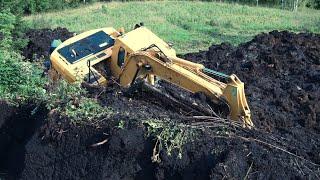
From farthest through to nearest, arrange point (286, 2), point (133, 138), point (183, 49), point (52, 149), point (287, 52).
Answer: point (286, 2), point (183, 49), point (287, 52), point (52, 149), point (133, 138)

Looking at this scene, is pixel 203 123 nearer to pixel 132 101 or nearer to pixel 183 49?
pixel 132 101

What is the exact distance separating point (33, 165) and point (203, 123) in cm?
367

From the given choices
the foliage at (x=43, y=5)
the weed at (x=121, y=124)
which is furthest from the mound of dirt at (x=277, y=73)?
the foliage at (x=43, y=5)

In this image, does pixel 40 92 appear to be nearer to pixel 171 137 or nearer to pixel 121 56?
pixel 121 56

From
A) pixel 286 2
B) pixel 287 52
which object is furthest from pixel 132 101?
pixel 286 2

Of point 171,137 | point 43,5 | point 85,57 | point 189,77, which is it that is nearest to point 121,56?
point 85,57

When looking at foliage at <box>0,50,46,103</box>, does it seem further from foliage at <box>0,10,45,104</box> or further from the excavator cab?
the excavator cab

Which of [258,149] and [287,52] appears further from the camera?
[287,52]

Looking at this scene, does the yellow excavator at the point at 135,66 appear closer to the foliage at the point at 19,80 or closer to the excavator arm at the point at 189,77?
the excavator arm at the point at 189,77

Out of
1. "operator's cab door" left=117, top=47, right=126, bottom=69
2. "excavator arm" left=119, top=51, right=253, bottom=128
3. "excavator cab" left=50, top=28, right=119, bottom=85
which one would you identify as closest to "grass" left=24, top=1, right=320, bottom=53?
"excavator cab" left=50, top=28, right=119, bottom=85

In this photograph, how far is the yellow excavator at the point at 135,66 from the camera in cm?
1333

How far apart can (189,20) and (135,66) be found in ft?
45.8

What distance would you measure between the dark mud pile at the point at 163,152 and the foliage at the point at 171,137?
11 centimetres

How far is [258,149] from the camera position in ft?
39.2
